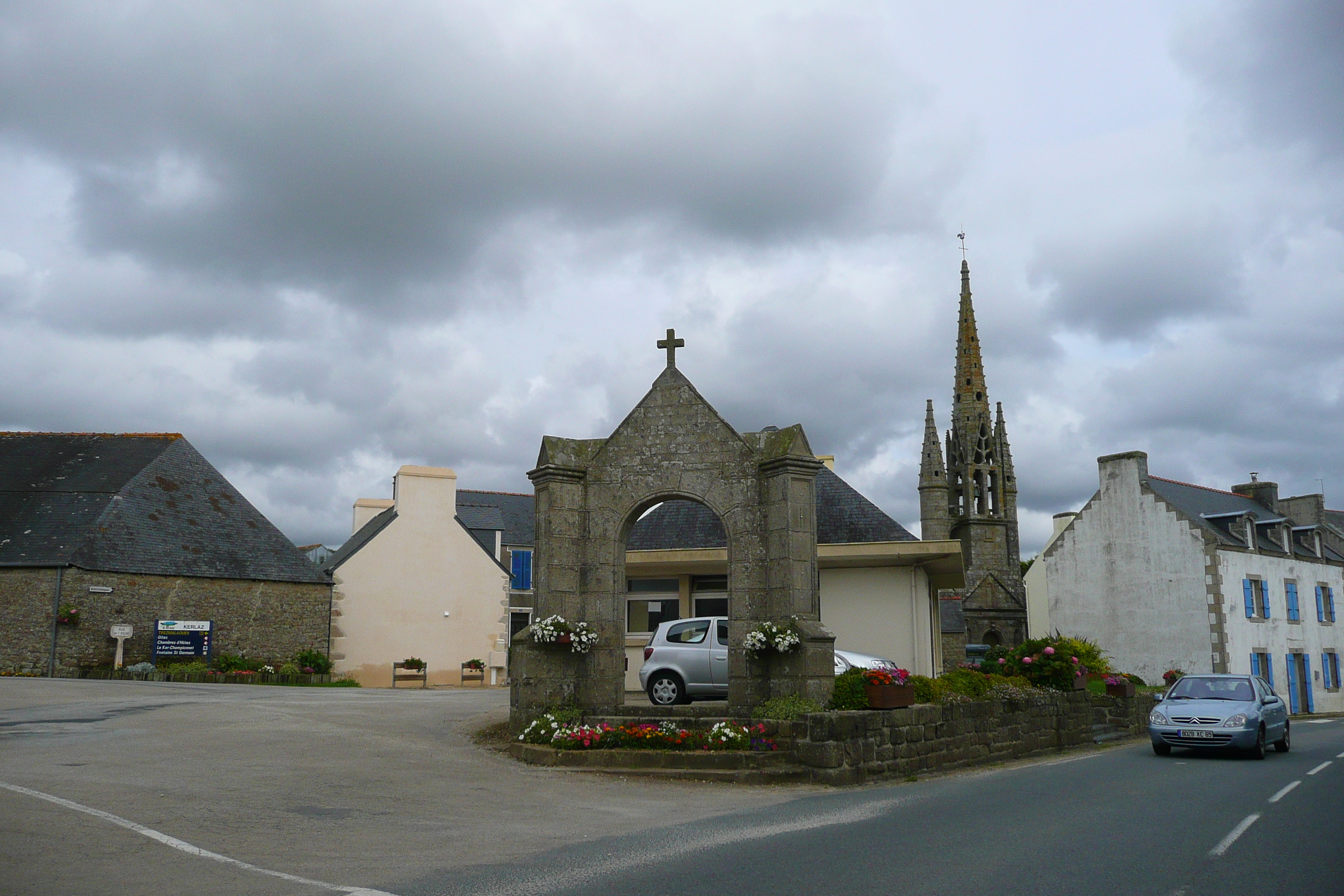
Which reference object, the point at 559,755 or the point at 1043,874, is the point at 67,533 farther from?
the point at 1043,874

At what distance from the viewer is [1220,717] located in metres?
15.6

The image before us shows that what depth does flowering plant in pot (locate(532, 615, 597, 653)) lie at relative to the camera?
13344mm

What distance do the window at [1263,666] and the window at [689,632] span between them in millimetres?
28358

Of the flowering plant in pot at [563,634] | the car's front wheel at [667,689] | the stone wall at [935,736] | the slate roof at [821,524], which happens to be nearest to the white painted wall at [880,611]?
the slate roof at [821,524]

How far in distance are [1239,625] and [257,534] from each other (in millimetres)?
33472

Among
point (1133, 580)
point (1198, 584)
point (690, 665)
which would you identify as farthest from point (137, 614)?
point (1198, 584)

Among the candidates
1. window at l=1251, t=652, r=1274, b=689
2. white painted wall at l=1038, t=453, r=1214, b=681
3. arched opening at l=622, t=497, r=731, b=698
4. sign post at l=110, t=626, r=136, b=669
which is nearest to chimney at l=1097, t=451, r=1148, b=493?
white painted wall at l=1038, t=453, r=1214, b=681

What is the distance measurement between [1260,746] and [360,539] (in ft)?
92.4

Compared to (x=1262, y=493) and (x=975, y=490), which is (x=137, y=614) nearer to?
(x=1262, y=493)

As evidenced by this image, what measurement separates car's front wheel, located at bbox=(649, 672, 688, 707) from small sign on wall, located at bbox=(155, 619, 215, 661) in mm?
16737

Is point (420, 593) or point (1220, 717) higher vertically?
point (420, 593)

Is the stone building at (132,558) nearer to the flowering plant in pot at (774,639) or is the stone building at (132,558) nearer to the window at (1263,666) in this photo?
the flowering plant in pot at (774,639)

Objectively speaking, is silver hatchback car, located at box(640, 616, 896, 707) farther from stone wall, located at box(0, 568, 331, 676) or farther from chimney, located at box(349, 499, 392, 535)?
chimney, located at box(349, 499, 392, 535)

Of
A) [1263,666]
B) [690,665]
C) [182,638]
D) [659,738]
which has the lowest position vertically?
[659,738]
